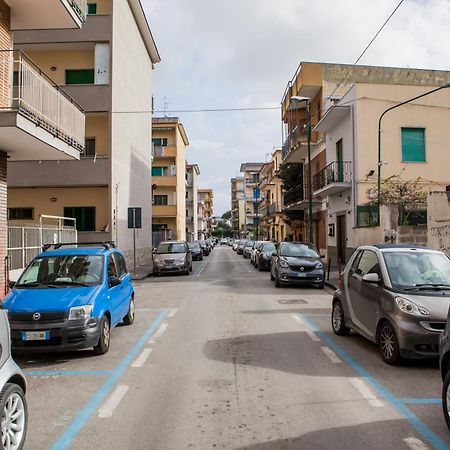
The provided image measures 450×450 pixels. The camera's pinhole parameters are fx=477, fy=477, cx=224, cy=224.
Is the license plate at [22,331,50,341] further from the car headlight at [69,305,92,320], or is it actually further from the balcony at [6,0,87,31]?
the balcony at [6,0,87,31]

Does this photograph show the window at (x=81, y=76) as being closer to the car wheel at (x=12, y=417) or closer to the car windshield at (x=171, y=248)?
the car windshield at (x=171, y=248)

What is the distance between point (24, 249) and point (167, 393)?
34.0 ft

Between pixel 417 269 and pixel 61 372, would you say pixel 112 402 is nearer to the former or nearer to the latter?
pixel 61 372

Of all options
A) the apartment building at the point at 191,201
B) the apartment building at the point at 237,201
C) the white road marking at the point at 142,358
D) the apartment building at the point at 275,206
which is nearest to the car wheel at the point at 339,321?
the white road marking at the point at 142,358

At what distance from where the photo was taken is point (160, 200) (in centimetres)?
5162

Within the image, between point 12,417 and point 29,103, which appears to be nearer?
point 12,417

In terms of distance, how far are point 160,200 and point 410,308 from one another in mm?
46350

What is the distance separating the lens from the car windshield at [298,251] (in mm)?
17578

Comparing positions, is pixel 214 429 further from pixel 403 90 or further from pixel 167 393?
pixel 403 90

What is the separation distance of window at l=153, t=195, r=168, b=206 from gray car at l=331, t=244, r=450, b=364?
144 feet

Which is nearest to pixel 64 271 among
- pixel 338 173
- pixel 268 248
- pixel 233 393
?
pixel 233 393

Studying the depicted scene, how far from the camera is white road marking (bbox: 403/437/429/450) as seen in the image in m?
3.94

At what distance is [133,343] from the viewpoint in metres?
8.15

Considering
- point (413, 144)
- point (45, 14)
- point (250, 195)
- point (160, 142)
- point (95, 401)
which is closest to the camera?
point (95, 401)
